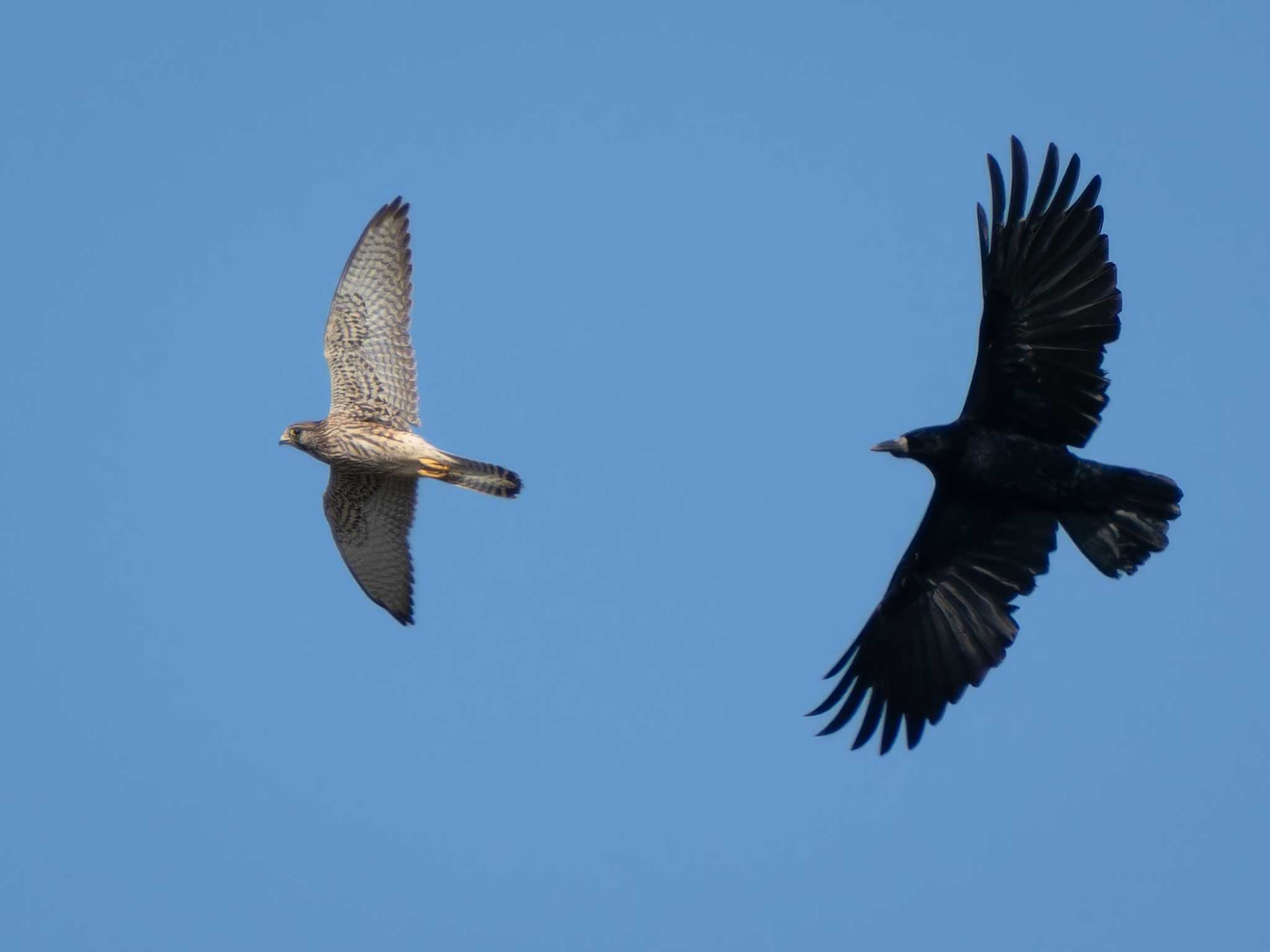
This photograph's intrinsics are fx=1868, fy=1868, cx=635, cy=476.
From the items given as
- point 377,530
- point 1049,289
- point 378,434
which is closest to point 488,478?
point 378,434

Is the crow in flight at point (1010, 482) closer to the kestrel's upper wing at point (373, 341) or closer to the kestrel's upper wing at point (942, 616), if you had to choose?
the kestrel's upper wing at point (942, 616)

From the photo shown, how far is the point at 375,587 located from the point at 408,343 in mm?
2355

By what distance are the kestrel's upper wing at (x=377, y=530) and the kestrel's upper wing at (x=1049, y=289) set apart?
6248mm

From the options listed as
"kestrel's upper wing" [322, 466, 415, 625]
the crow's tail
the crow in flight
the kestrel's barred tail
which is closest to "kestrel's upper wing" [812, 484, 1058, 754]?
the crow in flight

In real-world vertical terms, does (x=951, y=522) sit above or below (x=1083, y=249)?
below

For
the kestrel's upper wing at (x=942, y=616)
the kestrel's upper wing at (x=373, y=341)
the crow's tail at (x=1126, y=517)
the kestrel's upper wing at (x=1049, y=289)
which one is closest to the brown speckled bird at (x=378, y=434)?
the kestrel's upper wing at (x=373, y=341)

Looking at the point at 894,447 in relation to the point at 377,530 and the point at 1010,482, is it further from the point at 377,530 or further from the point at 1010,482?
the point at 377,530

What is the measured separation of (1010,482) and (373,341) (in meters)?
6.22

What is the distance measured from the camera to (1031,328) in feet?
43.3

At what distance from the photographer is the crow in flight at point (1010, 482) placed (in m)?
13.0

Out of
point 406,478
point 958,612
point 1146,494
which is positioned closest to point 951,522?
point 958,612

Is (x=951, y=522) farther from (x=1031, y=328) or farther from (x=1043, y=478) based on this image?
(x=1031, y=328)

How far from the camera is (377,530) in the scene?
1748 cm

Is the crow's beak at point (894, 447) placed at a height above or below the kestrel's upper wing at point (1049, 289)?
below
